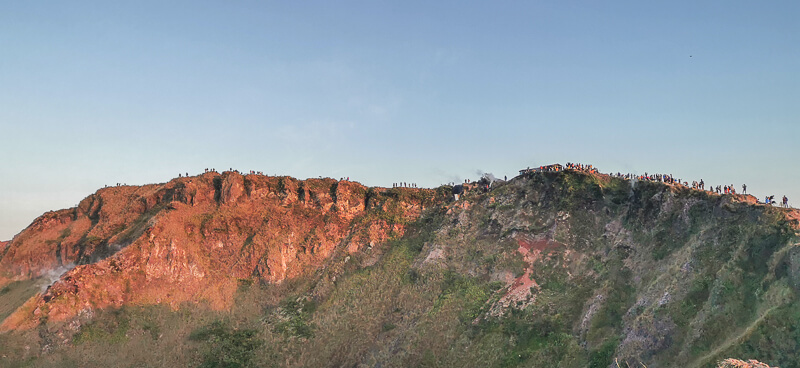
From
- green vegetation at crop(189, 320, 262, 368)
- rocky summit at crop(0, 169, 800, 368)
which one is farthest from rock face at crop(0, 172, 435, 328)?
green vegetation at crop(189, 320, 262, 368)

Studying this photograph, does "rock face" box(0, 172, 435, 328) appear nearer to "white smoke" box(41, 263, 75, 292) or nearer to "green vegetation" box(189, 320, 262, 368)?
"white smoke" box(41, 263, 75, 292)

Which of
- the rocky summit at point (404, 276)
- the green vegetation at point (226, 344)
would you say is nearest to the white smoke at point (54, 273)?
the rocky summit at point (404, 276)

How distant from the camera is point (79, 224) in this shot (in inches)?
2616

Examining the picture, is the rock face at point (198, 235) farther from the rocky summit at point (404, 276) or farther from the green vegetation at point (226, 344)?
the green vegetation at point (226, 344)

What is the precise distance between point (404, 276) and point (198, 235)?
23686 millimetres

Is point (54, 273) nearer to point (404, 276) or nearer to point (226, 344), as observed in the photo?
point (226, 344)

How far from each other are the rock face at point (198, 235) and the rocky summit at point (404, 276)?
21cm

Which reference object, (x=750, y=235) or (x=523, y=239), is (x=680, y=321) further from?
(x=523, y=239)

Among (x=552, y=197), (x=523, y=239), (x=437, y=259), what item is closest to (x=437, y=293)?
(x=437, y=259)

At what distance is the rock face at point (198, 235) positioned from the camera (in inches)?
2226

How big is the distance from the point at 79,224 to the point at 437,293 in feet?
144

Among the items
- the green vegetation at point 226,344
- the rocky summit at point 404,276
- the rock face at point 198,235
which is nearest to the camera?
the rocky summit at point 404,276

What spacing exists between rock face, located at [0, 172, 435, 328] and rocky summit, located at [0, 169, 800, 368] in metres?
0.21

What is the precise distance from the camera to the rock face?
56531 millimetres
